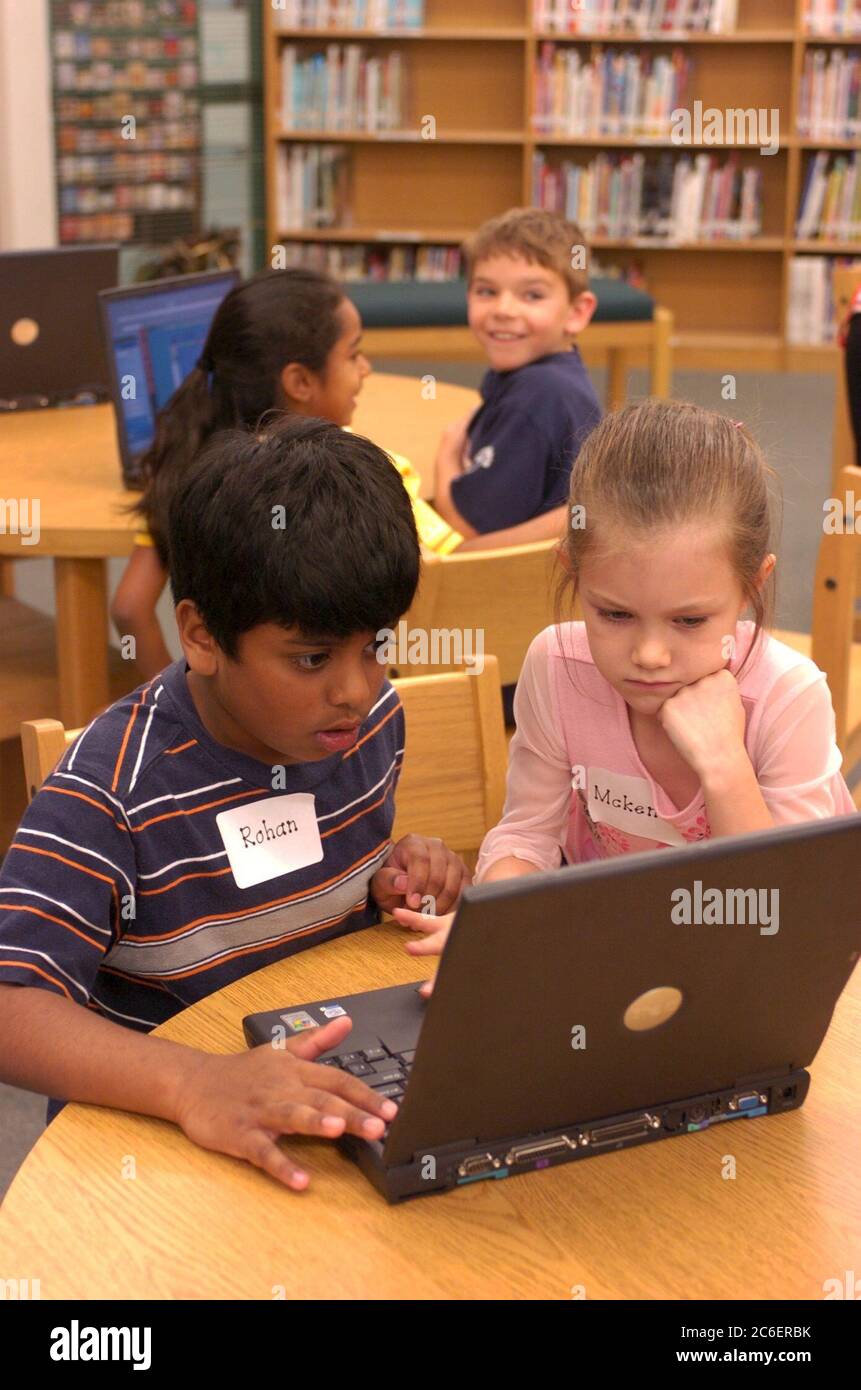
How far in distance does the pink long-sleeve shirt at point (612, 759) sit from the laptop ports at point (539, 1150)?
1.37ft

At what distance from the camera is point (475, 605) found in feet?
6.38

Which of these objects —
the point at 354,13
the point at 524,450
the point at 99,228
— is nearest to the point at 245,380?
the point at 524,450

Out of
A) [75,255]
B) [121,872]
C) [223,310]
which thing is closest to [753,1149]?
[121,872]

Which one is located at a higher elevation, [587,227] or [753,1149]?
[587,227]

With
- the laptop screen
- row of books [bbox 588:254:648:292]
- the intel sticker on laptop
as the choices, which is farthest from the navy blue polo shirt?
row of books [bbox 588:254:648:292]

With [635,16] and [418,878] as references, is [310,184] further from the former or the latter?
[418,878]

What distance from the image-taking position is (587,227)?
6590 millimetres

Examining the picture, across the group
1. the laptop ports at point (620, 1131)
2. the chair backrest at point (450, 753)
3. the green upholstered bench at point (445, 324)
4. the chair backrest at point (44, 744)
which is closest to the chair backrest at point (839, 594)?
the chair backrest at point (450, 753)

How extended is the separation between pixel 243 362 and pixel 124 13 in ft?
14.1

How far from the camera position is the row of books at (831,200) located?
634 centimetres

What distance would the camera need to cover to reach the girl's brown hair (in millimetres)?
1206
